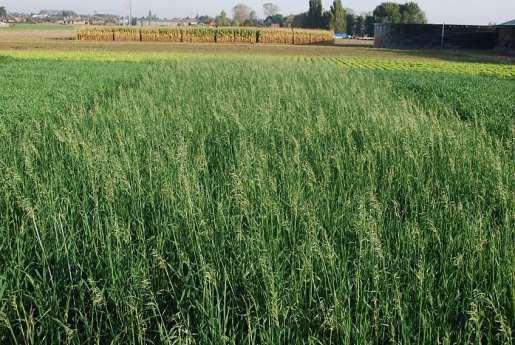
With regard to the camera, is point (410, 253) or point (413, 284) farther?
point (410, 253)

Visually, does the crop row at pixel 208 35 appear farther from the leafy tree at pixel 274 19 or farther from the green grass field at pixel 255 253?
the leafy tree at pixel 274 19

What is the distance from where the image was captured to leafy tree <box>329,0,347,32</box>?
364 ft

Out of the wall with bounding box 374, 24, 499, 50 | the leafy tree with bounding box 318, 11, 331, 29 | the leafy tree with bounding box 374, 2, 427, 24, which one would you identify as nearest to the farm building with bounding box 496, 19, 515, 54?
the wall with bounding box 374, 24, 499, 50

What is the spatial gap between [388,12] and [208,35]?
61.1 meters

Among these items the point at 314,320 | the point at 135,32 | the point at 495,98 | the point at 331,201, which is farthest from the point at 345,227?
the point at 135,32

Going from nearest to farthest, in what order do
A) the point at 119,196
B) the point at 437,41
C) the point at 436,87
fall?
1. the point at 119,196
2. the point at 436,87
3. the point at 437,41

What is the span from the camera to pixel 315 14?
382ft

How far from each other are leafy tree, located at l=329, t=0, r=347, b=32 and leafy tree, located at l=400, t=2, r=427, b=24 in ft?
41.0

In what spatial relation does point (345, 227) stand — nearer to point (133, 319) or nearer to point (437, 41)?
point (133, 319)

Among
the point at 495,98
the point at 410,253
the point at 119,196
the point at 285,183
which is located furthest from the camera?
the point at 495,98

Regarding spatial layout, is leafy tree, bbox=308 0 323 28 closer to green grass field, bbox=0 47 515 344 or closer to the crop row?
the crop row

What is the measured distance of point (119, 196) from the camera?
416 centimetres

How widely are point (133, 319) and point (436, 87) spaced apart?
1417 centimetres

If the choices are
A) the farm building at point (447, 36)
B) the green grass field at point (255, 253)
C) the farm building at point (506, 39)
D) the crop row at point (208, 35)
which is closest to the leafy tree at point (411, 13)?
the crop row at point (208, 35)
